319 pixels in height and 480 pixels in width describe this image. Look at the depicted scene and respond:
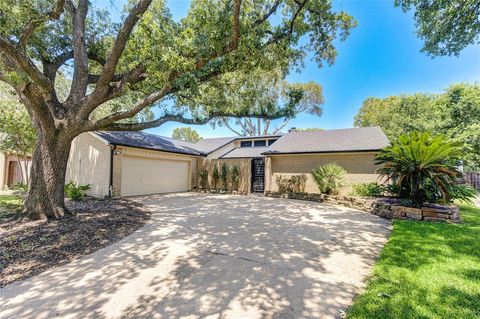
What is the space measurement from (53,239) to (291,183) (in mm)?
11452

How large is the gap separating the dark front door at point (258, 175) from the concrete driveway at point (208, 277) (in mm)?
9578

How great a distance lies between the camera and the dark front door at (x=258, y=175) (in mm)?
15602

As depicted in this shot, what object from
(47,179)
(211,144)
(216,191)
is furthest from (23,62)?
(211,144)

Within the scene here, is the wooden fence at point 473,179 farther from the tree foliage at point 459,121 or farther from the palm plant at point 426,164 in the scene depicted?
the palm plant at point 426,164

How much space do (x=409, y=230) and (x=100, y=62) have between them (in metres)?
11.7

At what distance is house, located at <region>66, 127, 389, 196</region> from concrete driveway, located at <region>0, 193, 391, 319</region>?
6994 mm

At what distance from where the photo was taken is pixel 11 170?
52.3ft

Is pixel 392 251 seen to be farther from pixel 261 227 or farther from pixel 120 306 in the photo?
pixel 120 306

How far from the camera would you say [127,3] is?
8703 millimetres

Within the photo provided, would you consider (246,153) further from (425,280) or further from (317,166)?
(425,280)

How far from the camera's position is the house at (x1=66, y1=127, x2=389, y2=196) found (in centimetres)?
1178

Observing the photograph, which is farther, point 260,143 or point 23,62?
point 260,143

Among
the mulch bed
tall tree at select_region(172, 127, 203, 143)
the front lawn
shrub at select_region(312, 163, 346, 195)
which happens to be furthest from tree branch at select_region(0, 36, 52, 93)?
tall tree at select_region(172, 127, 203, 143)

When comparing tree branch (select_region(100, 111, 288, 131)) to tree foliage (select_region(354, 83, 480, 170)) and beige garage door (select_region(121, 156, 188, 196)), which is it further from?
tree foliage (select_region(354, 83, 480, 170))
